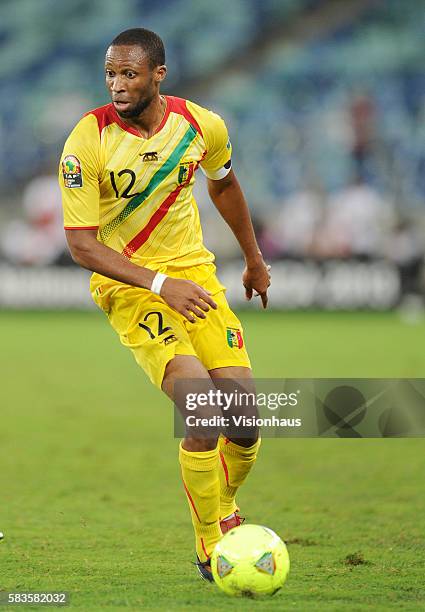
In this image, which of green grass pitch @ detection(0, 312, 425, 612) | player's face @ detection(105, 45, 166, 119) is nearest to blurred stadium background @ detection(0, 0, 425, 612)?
green grass pitch @ detection(0, 312, 425, 612)

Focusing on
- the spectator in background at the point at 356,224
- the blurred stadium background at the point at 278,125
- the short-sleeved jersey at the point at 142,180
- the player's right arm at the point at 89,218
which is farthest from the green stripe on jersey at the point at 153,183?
the spectator in background at the point at 356,224

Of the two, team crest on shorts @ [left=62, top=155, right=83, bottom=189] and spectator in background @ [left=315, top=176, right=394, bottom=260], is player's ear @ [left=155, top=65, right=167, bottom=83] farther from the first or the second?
spectator in background @ [left=315, top=176, right=394, bottom=260]

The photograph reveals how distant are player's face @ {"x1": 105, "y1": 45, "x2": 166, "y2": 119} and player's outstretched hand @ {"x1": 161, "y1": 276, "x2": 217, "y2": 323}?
887mm

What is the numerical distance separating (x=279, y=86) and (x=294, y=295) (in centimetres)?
612

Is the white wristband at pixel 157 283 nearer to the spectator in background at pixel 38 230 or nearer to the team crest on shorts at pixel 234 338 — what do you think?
the team crest on shorts at pixel 234 338

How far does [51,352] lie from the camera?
1438 centimetres

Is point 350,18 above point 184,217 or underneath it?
above

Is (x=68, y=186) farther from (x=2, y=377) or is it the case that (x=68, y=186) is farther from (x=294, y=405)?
(x=2, y=377)

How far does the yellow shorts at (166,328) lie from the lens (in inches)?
205

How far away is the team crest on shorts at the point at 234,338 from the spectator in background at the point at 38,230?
13.8 m

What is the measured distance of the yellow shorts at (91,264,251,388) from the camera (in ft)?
17.1

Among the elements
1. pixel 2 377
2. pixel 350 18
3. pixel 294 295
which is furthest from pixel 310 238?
pixel 2 377

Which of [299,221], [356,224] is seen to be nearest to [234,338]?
[356,224]

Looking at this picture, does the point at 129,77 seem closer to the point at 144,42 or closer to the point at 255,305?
Answer: the point at 144,42
